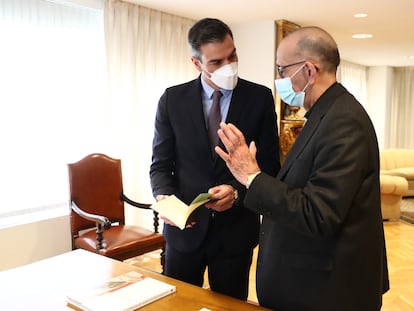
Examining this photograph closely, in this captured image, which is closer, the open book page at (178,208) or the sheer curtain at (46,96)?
the open book page at (178,208)

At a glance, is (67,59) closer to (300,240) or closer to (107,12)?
(107,12)

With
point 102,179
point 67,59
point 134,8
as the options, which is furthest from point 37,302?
point 134,8

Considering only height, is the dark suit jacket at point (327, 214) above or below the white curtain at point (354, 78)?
below

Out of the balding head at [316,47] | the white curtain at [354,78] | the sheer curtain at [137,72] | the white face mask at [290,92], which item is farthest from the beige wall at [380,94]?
the balding head at [316,47]

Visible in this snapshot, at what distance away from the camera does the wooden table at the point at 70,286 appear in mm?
1171

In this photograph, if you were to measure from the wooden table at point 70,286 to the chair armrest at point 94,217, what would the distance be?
40.3 inches

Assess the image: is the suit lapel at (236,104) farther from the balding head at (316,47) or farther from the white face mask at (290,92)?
the balding head at (316,47)

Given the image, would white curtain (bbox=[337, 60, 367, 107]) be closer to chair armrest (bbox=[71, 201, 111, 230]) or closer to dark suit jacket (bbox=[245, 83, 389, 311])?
chair armrest (bbox=[71, 201, 111, 230])

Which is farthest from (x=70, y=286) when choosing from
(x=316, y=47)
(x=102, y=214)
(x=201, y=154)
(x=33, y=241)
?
(x=33, y=241)

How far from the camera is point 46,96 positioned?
10.3 ft

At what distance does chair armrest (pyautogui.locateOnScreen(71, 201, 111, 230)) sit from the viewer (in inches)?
103

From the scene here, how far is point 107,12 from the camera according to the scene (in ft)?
11.3

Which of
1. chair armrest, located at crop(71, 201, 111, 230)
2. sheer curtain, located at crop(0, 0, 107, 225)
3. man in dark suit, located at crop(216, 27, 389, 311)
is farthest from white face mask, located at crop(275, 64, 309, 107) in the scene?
sheer curtain, located at crop(0, 0, 107, 225)

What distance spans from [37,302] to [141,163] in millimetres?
2709
